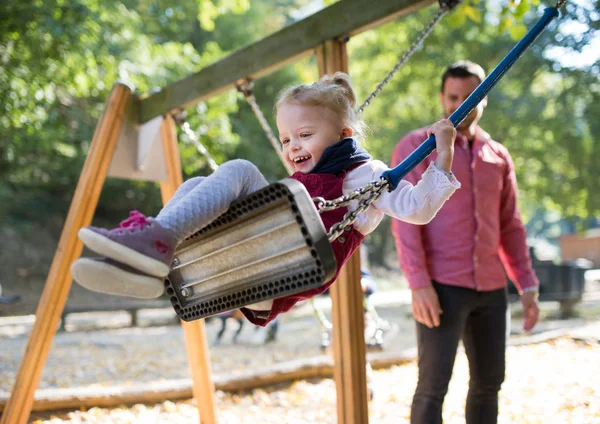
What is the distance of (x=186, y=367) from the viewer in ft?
24.2

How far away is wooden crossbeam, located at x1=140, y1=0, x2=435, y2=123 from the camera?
2611mm

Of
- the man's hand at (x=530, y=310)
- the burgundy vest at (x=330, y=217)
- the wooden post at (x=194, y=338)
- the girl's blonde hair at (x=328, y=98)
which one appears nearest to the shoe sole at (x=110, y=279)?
the burgundy vest at (x=330, y=217)

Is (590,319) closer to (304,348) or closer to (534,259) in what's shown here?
(534,259)

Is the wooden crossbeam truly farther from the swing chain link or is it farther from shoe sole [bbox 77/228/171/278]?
shoe sole [bbox 77/228/171/278]

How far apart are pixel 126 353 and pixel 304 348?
93.6 inches

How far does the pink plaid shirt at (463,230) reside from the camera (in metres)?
2.73

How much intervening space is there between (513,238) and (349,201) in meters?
1.67

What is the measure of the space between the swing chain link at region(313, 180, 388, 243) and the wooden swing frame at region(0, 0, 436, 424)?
1.11 metres

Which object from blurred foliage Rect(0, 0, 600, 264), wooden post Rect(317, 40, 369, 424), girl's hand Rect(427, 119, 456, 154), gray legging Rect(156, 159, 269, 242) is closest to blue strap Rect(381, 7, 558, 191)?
girl's hand Rect(427, 119, 456, 154)

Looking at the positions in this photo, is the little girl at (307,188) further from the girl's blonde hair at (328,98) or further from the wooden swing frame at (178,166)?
the wooden swing frame at (178,166)

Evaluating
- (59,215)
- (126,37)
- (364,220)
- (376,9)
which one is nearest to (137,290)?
(364,220)

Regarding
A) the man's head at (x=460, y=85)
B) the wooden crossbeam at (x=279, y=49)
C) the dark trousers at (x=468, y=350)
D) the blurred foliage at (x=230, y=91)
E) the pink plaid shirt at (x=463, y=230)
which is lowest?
the dark trousers at (x=468, y=350)

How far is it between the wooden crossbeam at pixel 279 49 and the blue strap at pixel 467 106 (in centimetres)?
56

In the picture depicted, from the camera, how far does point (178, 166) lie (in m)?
4.09
